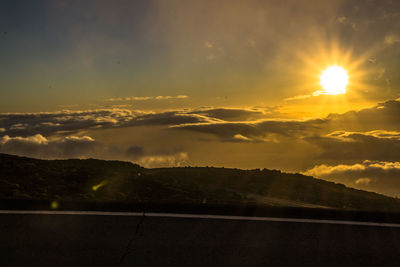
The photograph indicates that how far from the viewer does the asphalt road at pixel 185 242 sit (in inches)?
208

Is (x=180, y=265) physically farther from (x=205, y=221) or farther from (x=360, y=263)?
(x=360, y=263)

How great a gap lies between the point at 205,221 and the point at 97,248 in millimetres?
2031

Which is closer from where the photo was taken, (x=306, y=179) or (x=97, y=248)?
(x=97, y=248)

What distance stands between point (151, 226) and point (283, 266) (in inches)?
95.8

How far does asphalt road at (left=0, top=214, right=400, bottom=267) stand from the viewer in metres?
5.28

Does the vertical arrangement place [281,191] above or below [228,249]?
below

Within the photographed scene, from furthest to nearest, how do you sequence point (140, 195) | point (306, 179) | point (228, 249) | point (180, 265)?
1. point (306, 179)
2. point (140, 195)
3. point (228, 249)
4. point (180, 265)

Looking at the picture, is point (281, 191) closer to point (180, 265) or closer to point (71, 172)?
point (71, 172)

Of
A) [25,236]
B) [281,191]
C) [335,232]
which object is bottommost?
[281,191]

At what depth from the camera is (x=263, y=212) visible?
7.30 m

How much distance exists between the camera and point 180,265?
5090 mm

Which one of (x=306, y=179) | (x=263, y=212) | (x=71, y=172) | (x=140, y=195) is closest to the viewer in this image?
(x=263, y=212)

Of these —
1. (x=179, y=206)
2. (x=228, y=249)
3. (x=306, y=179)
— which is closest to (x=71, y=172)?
(x=179, y=206)

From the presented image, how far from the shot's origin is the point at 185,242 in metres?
5.79
